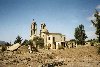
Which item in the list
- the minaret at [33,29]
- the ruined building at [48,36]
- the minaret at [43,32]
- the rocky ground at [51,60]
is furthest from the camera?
the minaret at [33,29]

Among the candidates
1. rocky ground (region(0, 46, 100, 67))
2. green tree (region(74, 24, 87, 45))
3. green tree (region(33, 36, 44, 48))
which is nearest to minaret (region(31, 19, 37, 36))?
green tree (region(33, 36, 44, 48))

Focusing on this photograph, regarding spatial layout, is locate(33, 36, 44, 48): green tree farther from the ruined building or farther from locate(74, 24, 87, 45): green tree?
locate(74, 24, 87, 45): green tree

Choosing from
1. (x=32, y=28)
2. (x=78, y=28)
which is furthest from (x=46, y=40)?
(x=78, y=28)

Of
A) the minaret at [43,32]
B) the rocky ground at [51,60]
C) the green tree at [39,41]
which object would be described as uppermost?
the minaret at [43,32]

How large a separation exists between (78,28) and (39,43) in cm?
1655

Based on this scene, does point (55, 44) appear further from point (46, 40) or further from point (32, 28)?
point (32, 28)

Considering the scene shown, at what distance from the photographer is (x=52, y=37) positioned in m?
56.2

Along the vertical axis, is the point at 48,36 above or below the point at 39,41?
above

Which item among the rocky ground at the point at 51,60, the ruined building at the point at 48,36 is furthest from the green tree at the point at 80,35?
the rocky ground at the point at 51,60

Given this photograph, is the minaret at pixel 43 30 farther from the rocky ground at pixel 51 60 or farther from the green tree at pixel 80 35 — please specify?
the rocky ground at pixel 51 60

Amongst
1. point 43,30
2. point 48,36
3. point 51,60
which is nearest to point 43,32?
point 43,30

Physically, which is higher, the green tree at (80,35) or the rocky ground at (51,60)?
the green tree at (80,35)

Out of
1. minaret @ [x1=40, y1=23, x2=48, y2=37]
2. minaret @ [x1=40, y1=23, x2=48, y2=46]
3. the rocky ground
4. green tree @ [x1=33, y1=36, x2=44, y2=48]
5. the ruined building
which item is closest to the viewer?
the rocky ground

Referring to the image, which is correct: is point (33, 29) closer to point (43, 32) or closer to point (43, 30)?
point (43, 30)
